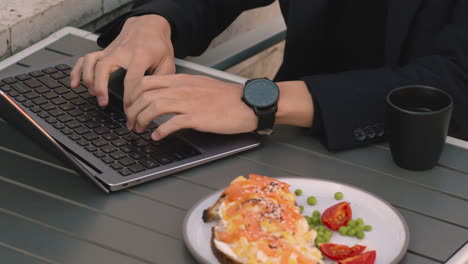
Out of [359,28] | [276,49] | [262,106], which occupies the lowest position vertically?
[276,49]

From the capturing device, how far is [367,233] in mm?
1027

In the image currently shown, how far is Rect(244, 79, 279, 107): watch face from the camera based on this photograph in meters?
1.29

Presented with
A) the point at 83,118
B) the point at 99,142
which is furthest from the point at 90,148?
the point at 83,118

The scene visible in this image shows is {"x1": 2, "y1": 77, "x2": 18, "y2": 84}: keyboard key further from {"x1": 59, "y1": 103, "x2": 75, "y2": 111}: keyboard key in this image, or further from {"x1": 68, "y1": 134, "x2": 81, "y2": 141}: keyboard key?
{"x1": 68, "y1": 134, "x2": 81, "y2": 141}: keyboard key

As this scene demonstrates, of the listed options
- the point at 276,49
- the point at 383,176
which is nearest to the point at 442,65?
the point at 383,176

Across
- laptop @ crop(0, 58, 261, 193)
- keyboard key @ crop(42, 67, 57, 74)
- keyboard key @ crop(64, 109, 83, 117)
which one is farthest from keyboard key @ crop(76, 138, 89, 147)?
keyboard key @ crop(42, 67, 57, 74)

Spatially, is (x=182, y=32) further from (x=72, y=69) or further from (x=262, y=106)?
(x=262, y=106)

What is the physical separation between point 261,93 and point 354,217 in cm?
34

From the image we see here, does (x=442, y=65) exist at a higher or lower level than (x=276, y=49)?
higher

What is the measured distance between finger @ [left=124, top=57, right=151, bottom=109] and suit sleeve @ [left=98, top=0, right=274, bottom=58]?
0.20m

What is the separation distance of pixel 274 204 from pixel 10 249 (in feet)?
1.24

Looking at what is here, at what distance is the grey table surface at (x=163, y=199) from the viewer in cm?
102

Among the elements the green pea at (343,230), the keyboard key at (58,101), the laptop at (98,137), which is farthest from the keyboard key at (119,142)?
the green pea at (343,230)

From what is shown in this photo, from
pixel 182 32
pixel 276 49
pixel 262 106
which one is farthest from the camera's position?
pixel 276 49
